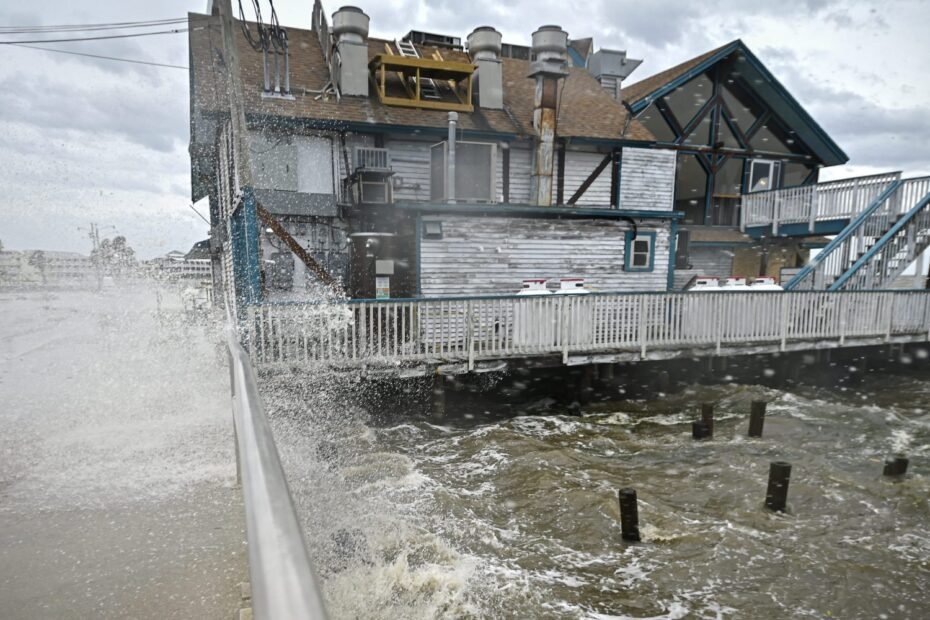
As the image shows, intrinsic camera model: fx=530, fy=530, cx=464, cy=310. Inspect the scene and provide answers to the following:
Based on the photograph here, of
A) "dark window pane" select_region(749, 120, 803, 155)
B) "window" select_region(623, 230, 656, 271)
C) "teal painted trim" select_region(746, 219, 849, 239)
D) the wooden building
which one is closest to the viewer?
the wooden building

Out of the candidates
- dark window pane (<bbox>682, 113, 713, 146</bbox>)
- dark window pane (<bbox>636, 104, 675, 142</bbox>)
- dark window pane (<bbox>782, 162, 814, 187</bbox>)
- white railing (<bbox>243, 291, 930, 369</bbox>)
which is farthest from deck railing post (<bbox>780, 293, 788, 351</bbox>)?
dark window pane (<bbox>782, 162, 814, 187</bbox>)

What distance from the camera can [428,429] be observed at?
435 inches

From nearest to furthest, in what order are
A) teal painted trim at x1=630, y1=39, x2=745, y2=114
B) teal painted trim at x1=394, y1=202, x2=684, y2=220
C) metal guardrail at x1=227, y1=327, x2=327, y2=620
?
metal guardrail at x1=227, y1=327, x2=327, y2=620, teal painted trim at x1=394, y1=202, x2=684, y2=220, teal painted trim at x1=630, y1=39, x2=745, y2=114

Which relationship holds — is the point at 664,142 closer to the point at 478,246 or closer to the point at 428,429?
the point at 478,246

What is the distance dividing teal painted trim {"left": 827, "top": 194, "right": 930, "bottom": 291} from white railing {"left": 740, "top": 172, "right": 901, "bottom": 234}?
146 centimetres

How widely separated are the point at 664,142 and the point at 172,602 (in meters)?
23.4

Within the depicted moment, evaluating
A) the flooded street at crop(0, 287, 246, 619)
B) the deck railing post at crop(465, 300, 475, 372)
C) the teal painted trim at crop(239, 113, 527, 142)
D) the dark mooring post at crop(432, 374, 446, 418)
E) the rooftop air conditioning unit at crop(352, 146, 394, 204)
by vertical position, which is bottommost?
the dark mooring post at crop(432, 374, 446, 418)

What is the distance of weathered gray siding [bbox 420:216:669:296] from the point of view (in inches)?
588

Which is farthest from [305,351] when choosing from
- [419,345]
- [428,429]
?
[428,429]

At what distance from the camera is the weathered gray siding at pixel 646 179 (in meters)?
19.4

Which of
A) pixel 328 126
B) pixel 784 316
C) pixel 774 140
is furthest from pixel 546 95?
pixel 774 140

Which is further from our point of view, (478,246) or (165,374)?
(478,246)

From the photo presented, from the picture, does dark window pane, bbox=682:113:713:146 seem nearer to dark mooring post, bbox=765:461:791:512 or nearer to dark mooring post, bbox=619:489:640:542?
dark mooring post, bbox=765:461:791:512

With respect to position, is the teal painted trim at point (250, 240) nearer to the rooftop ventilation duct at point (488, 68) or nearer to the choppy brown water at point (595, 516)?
the choppy brown water at point (595, 516)
